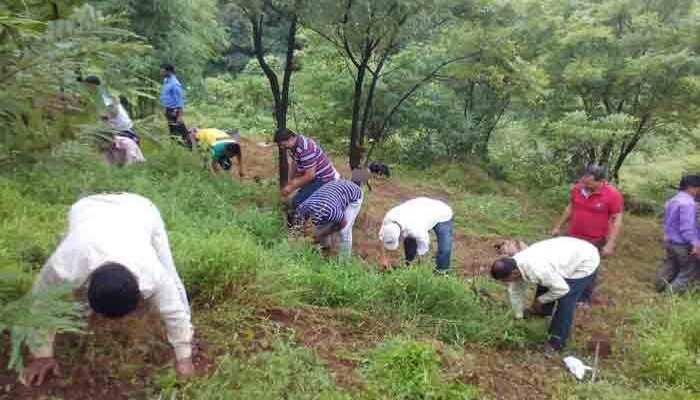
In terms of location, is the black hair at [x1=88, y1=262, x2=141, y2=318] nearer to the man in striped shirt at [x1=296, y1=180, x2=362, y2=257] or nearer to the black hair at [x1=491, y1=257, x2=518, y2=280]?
the black hair at [x1=491, y1=257, x2=518, y2=280]

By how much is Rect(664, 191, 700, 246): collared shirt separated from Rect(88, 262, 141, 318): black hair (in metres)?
5.73

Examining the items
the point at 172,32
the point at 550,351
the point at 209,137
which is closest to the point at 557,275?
the point at 550,351

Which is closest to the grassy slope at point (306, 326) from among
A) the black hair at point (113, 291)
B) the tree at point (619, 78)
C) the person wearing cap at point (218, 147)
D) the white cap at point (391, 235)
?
the white cap at point (391, 235)

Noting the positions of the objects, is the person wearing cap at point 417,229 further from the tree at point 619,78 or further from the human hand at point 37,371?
the tree at point 619,78

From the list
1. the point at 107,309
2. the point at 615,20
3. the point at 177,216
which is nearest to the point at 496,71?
the point at 615,20

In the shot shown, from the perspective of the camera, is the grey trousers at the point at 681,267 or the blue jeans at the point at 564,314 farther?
the grey trousers at the point at 681,267

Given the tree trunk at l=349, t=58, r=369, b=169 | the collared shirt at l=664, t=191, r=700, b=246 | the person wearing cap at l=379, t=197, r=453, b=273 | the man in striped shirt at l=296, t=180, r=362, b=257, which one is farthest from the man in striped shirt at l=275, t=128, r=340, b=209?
the collared shirt at l=664, t=191, r=700, b=246

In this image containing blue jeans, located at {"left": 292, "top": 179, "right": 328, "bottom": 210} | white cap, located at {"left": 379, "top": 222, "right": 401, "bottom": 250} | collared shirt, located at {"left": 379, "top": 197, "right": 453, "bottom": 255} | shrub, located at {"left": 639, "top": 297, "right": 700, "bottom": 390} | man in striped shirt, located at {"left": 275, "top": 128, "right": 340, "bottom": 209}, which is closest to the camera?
shrub, located at {"left": 639, "top": 297, "right": 700, "bottom": 390}

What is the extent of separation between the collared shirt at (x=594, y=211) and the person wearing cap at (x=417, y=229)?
4.05 feet

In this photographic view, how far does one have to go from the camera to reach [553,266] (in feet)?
14.8

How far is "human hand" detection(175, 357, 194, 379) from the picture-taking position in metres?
3.01

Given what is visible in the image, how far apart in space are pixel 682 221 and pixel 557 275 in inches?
102

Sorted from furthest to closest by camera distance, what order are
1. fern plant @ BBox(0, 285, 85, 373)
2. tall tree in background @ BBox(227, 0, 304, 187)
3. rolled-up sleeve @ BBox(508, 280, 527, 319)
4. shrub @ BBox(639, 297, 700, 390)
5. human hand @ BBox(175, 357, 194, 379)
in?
tall tree in background @ BBox(227, 0, 304, 187), rolled-up sleeve @ BBox(508, 280, 527, 319), shrub @ BBox(639, 297, 700, 390), human hand @ BBox(175, 357, 194, 379), fern plant @ BBox(0, 285, 85, 373)

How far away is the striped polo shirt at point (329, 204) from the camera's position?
5.42 meters
